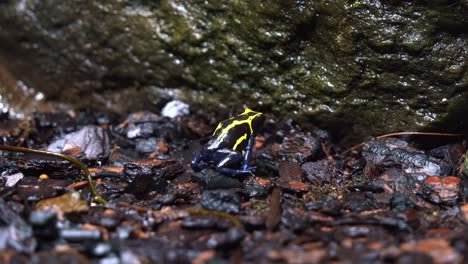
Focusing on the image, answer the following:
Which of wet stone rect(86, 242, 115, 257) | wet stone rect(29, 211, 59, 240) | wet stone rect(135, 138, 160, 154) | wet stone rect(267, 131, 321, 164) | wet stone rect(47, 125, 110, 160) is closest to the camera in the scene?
wet stone rect(86, 242, 115, 257)

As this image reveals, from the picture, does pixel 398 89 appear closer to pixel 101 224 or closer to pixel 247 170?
pixel 247 170

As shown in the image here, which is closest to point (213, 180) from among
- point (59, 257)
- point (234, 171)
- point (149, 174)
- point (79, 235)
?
point (234, 171)

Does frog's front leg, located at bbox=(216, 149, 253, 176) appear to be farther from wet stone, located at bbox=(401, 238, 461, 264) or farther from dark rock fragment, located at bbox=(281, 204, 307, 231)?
wet stone, located at bbox=(401, 238, 461, 264)

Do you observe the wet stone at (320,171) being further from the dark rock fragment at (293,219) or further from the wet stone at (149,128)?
the wet stone at (149,128)

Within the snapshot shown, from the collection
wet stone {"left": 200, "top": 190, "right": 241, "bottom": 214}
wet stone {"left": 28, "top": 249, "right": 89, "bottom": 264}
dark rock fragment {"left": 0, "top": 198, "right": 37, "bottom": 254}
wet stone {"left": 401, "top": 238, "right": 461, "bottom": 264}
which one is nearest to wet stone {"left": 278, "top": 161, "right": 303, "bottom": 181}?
wet stone {"left": 200, "top": 190, "right": 241, "bottom": 214}

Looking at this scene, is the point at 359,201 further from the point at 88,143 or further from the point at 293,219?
the point at 88,143
